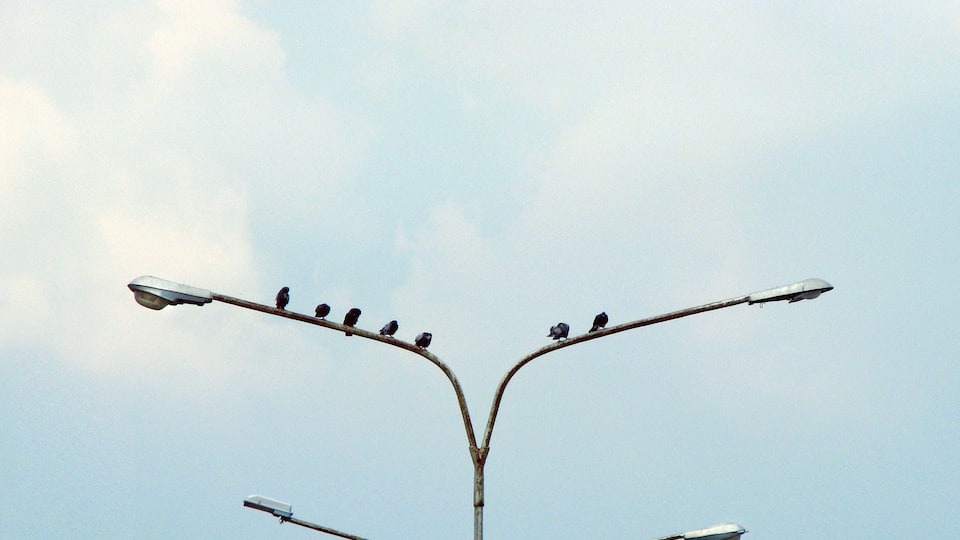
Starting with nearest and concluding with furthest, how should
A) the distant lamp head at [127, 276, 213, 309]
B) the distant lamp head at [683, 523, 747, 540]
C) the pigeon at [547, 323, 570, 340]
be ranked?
the distant lamp head at [127, 276, 213, 309] < the pigeon at [547, 323, 570, 340] < the distant lamp head at [683, 523, 747, 540]

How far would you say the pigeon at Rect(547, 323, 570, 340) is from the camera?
15214mm

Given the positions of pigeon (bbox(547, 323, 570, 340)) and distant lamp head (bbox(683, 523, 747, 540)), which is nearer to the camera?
pigeon (bbox(547, 323, 570, 340))

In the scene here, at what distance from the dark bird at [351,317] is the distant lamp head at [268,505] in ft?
13.5

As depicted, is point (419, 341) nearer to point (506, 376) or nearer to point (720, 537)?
point (506, 376)

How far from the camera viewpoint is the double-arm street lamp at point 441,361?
14297 millimetres

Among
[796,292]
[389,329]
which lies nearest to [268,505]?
[389,329]

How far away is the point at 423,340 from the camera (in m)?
15.0

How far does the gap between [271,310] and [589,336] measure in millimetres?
4223

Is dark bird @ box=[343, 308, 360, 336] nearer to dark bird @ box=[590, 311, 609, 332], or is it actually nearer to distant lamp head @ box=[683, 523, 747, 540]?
dark bird @ box=[590, 311, 609, 332]

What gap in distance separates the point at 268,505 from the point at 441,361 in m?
4.45

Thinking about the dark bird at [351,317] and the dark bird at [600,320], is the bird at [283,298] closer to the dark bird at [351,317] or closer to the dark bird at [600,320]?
the dark bird at [351,317]

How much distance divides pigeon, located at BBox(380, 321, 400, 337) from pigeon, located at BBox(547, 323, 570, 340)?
2.10 m

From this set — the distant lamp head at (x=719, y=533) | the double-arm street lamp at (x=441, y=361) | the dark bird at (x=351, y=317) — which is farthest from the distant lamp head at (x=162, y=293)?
the distant lamp head at (x=719, y=533)

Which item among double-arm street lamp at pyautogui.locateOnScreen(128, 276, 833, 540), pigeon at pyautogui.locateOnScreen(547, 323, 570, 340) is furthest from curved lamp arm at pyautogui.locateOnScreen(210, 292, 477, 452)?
pigeon at pyautogui.locateOnScreen(547, 323, 570, 340)
